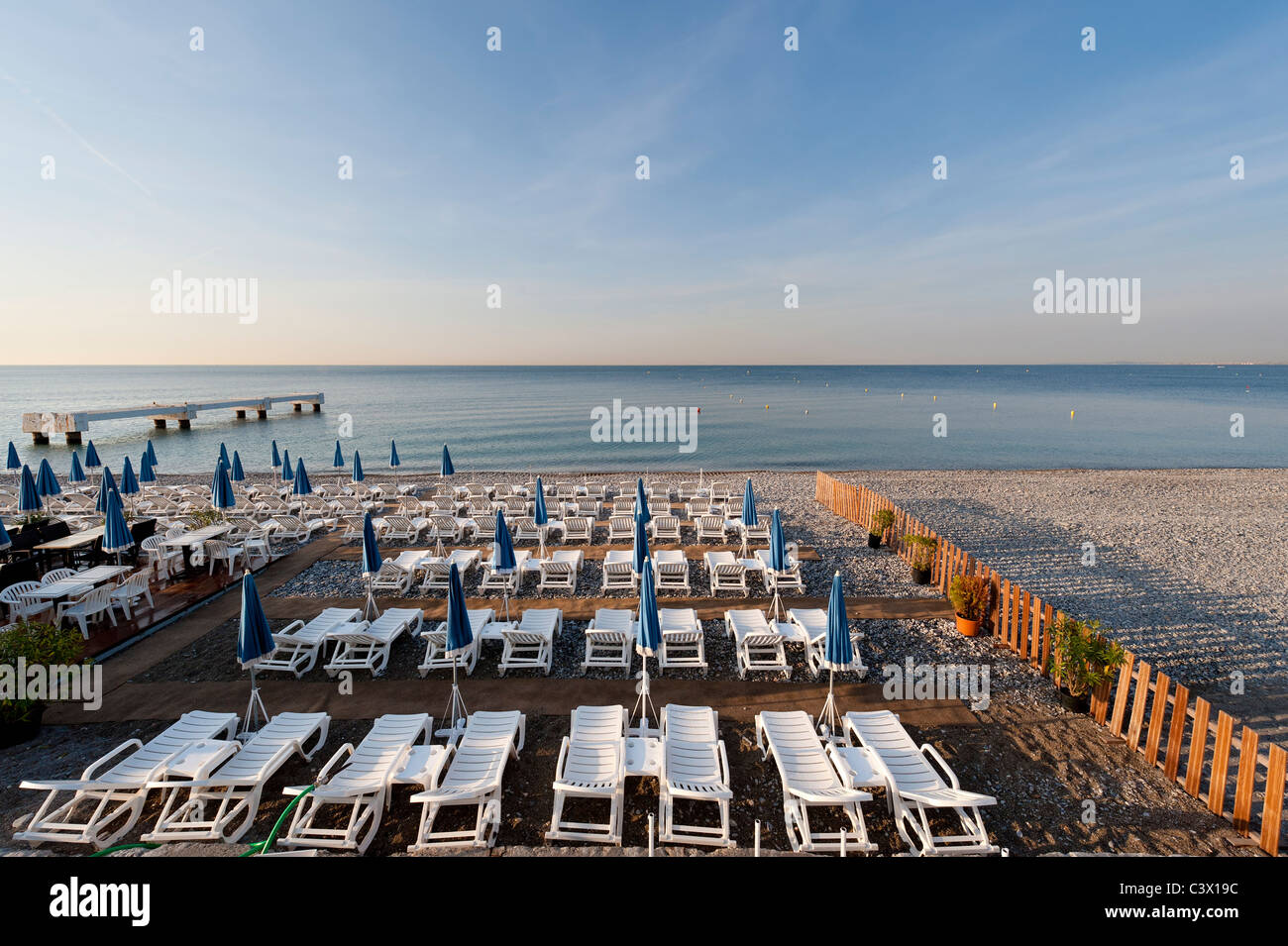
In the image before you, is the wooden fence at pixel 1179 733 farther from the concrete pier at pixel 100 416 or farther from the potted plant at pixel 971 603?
the concrete pier at pixel 100 416

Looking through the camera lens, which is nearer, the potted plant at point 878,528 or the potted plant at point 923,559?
the potted plant at point 923,559

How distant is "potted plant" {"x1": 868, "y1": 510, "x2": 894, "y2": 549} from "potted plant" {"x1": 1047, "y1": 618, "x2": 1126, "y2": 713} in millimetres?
5726

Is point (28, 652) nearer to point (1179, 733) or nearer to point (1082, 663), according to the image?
point (1082, 663)

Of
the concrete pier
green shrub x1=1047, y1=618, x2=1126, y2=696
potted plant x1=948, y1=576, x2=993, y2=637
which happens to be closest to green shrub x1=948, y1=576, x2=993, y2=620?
potted plant x1=948, y1=576, x2=993, y2=637

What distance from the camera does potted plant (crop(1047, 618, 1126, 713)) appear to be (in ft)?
22.2

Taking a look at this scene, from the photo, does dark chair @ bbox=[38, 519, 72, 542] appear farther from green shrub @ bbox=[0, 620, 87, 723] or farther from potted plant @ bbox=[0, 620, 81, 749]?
potted plant @ bbox=[0, 620, 81, 749]

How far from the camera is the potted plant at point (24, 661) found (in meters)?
6.41

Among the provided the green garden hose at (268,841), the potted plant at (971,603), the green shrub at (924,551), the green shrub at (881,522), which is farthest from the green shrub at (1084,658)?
the green garden hose at (268,841)

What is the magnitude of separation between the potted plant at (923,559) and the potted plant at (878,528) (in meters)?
1.58

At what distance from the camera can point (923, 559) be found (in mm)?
11023

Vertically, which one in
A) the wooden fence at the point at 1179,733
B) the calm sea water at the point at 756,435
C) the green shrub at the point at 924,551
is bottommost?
the wooden fence at the point at 1179,733

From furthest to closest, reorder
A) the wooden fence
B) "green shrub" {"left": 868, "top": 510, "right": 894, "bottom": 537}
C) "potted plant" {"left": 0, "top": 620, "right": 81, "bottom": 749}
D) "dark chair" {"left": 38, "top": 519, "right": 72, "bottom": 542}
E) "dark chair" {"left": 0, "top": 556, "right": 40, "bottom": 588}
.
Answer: "green shrub" {"left": 868, "top": 510, "right": 894, "bottom": 537}
"dark chair" {"left": 38, "top": 519, "right": 72, "bottom": 542}
"dark chair" {"left": 0, "top": 556, "right": 40, "bottom": 588}
"potted plant" {"left": 0, "top": 620, "right": 81, "bottom": 749}
the wooden fence

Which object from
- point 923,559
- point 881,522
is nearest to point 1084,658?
point 923,559

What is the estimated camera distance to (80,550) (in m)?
11.6
